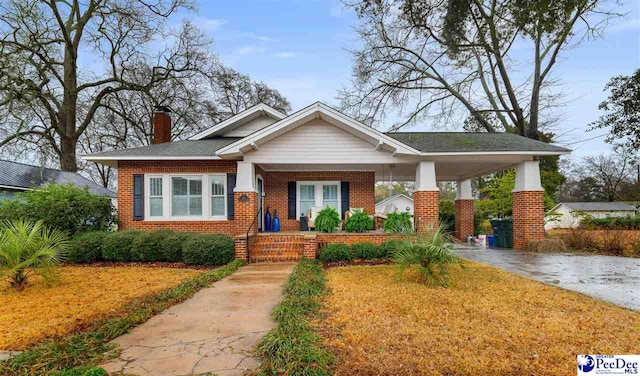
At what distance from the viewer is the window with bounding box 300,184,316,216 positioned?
43.9 ft

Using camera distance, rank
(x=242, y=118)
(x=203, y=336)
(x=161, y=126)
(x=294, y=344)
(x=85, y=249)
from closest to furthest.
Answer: (x=294, y=344)
(x=203, y=336)
(x=85, y=249)
(x=242, y=118)
(x=161, y=126)

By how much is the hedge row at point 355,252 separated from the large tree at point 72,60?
1741 cm

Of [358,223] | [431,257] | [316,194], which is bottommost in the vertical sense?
[431,257]

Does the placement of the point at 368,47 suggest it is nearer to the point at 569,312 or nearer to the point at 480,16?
the point at 480,16

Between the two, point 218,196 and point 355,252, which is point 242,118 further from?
point 355,252

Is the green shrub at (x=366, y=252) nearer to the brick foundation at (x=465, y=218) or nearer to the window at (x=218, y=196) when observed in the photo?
the window at (x=218, y=196)

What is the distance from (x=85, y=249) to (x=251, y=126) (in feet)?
24.1

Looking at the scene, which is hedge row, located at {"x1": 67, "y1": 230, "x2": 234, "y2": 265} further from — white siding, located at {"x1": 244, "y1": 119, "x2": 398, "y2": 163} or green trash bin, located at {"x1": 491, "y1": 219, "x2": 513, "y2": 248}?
green trash bin, located at {"x1": 491, "y1": 219, "x2": 513, "y2": 248}

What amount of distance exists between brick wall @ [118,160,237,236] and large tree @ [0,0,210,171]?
1008 cm

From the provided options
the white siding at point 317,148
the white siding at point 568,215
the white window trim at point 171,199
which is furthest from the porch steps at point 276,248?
the white siding at point 568,215

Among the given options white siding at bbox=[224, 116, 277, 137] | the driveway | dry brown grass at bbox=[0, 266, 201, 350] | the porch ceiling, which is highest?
white siding at bbox=[224, 116, 277, 137]

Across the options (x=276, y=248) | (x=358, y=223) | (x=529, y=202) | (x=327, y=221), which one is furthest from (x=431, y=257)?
(x=529, y=202)

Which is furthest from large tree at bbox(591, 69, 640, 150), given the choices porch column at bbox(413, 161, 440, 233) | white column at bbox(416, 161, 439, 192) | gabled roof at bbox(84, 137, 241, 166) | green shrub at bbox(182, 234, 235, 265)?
green shrub at bbox(182, 234, 235, 265)

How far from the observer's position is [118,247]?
31.6ft
